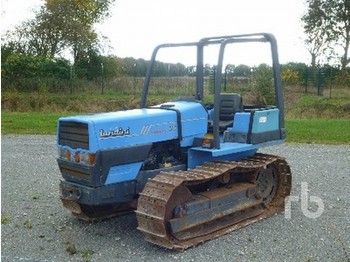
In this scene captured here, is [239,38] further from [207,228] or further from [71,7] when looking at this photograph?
[71,7]

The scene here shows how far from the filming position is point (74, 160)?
6.17 metres

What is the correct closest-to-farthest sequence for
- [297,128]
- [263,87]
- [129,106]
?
[297,128]
[263,87]
[129,106]

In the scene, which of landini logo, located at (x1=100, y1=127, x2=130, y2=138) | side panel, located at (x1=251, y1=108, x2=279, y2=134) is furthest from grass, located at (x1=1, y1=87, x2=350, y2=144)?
landini logo, located at (x1=100, y1=127, x2=130, y2=138)

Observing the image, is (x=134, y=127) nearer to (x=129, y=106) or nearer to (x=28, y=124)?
(x=28, y=124)

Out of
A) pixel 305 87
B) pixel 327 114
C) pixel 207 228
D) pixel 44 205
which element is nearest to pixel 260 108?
pixel 207 228

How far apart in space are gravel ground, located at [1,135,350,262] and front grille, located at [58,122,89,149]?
3.78ft

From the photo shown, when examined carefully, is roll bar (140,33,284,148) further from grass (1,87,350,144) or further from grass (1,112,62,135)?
grass (1,112,62,135)

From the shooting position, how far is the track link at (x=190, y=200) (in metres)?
5.75

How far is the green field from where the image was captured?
14969 millimetres

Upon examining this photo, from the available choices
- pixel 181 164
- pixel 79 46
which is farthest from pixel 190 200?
pixel 79 46

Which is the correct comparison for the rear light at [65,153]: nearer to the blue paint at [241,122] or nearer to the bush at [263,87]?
the blue paint at [241,122]

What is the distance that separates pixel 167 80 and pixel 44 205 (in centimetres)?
1632

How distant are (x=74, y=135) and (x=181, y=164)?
1.49 metres

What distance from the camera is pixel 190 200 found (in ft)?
20.1
